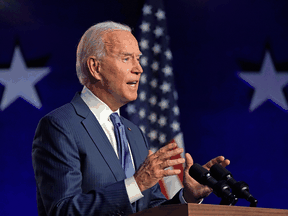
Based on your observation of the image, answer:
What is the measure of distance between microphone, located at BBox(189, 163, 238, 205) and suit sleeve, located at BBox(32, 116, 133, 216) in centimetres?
29

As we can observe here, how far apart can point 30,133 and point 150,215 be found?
3.06m

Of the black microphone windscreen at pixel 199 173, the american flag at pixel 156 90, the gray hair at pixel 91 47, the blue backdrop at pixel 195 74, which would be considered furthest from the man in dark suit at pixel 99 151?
the blue backdrop at pixel 195 74

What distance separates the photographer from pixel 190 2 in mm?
4633

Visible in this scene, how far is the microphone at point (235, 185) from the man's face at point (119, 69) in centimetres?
73

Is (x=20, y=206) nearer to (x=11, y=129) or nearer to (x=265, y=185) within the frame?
(x=11, y=129)

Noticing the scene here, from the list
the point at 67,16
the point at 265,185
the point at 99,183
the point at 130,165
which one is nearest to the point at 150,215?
the point at 99,183

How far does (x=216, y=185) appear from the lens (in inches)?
52.1

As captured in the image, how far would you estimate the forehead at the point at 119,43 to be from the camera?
1991 millimetres

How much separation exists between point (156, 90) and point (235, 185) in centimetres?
280

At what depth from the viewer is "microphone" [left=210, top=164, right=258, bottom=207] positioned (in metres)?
1.30

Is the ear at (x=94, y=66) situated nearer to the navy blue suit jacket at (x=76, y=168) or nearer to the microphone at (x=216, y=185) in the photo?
the navy blue suit jacket at (x=76, y=168)

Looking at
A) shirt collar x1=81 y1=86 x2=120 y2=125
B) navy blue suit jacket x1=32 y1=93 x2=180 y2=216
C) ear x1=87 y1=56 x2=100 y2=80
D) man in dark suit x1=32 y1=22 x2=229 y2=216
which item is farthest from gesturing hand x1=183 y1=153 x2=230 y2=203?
ear x1=87 y1=56 x2=100 y2=80

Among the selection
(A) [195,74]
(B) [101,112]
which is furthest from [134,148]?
(A) [195,74]

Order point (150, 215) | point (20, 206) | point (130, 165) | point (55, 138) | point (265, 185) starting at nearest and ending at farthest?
point (150, 215) < point (55, 138) < point (130, 165) < point (20, 206) < point (265, 185)
